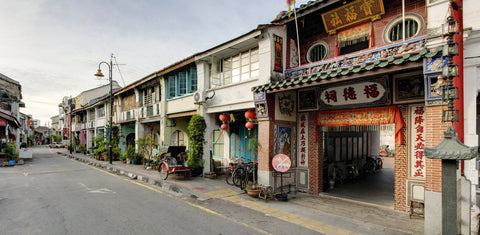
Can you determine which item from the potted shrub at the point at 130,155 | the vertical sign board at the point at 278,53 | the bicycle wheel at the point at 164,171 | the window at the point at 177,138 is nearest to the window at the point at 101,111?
the potted shrub at the point at 130,155

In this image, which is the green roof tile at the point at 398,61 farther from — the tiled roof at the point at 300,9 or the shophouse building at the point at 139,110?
the shophouse building at the point at 139,110

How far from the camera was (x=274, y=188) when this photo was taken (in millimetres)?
9703

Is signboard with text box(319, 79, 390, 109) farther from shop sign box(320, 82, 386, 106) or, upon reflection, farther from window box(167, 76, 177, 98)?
window box(167, 76, 177, 98)

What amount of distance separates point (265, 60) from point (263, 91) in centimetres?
138

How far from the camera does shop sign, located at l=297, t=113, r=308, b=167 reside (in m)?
10.1

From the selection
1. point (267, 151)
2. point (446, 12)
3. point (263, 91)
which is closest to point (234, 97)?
point (263, 91)

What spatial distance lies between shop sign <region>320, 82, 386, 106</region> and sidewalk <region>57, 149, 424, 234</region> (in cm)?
354

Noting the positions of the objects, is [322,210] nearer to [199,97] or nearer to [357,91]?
[357,91]

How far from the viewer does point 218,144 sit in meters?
15.3

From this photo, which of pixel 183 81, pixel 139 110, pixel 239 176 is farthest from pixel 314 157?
pixel 139 110

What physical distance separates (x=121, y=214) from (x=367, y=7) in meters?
10.2

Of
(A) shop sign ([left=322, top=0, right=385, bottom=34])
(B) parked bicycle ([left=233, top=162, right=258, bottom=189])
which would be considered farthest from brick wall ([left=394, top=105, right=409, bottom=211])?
(B) parked bicycle ([left=233, top=162, right=258, bottom=189])

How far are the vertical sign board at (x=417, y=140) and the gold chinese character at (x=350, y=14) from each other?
3583 millimetres

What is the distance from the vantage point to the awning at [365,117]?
761 cm
